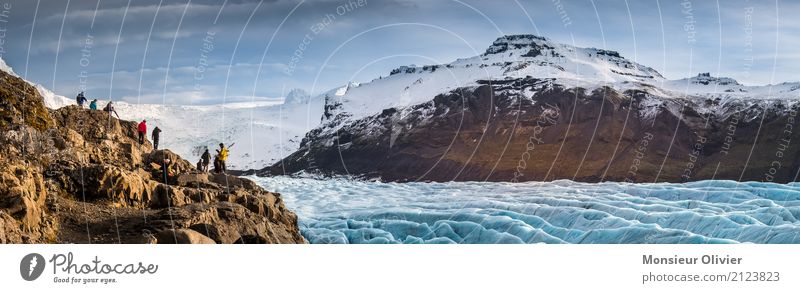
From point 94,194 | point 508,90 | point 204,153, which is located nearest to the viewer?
point 94,194

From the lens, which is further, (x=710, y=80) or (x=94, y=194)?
(x=710, y=80)

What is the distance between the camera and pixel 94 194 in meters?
21.6

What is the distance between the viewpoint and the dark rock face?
7669cm

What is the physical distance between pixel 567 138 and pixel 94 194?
216 ft

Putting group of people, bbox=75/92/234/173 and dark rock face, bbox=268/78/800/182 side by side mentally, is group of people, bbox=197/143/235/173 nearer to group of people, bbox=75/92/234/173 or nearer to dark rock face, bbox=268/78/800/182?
group of people, bbox=75/92/234/173

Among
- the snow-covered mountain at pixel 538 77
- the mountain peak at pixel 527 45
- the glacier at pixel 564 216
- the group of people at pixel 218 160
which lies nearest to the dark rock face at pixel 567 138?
the snow-covered mountain at pixel 538 77

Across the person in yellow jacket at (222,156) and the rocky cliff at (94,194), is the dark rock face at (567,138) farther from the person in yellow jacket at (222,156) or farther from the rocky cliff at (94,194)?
the rocky cliff at (94,194)

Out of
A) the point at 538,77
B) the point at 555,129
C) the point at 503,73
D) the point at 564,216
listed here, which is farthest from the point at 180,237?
the point at 503,73

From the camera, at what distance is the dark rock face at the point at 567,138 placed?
252 feet

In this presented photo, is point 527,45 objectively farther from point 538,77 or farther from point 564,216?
point 564,216

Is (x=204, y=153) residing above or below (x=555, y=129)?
below

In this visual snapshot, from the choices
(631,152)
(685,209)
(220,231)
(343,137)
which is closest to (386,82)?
(343,137)

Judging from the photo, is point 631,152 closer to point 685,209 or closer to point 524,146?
point 524,146
